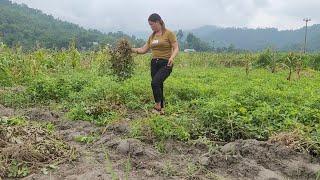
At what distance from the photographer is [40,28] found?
224ft

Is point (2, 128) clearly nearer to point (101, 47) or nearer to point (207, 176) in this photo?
point (207, 176)

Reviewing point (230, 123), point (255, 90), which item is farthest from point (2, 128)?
point (255, 90)

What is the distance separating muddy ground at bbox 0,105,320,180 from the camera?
4.97m

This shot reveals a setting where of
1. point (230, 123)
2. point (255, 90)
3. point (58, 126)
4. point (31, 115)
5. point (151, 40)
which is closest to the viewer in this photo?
point (230, 123)

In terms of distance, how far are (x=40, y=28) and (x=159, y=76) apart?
62791 mm

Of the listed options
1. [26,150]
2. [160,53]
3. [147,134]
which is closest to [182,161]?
[147,134]

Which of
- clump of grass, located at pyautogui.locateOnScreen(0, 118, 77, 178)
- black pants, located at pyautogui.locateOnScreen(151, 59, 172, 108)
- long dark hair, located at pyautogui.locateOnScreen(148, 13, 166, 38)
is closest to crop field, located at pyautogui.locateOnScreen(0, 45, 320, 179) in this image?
clump of grass, located at pyautogui.locateOnScreen(0, 118, 77, 178)

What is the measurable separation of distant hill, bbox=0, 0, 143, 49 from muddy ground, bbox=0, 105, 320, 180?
33875 mm

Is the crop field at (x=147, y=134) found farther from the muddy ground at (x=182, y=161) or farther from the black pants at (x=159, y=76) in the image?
the black pants at (x=159, y=76)

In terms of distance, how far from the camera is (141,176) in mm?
4910

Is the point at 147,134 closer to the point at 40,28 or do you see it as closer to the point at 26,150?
the point at 26,150

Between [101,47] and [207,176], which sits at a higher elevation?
[101,47]

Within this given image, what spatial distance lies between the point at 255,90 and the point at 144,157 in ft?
14.8

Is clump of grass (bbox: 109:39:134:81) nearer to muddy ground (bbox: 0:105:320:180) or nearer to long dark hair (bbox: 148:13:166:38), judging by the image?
long dark hair (bbox: 148:13:166:38)
